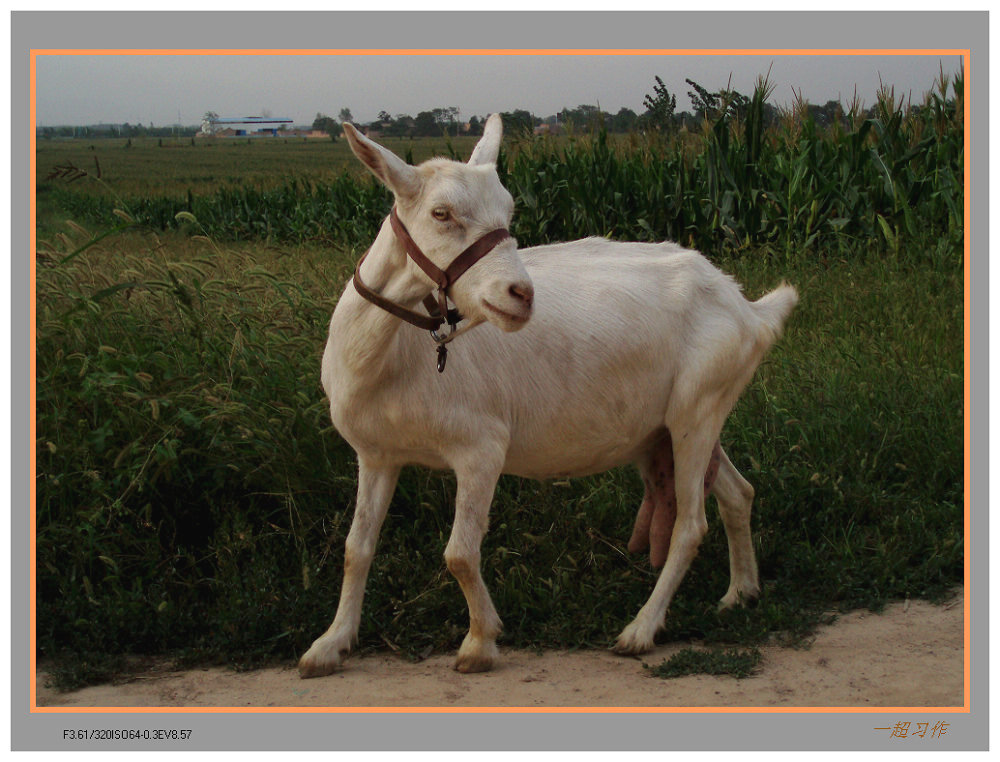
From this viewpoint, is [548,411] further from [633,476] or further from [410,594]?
[633,476]

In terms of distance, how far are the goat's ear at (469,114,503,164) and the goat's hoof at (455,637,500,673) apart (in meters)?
2.08

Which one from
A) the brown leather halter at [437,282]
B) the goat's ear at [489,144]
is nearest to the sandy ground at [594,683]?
the brown leather halter at [437,282]

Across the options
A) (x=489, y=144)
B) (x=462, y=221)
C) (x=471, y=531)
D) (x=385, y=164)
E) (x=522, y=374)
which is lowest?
(x=471, y=531)

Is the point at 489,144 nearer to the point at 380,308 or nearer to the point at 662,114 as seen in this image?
the point at 380,308

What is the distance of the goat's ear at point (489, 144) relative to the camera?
407 centimetres

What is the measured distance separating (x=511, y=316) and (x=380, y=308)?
680 mm

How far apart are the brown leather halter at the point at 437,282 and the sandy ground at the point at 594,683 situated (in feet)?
4.56

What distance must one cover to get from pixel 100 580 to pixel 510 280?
2.97 m

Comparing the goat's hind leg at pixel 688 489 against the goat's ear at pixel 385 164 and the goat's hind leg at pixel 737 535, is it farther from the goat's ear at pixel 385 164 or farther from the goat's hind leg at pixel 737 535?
the goat's ear at pixel 385 164

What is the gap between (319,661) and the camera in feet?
14.4

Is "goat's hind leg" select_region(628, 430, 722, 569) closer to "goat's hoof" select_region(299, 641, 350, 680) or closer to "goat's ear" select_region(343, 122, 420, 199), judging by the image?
"goat's hoof" select_region(299, 641, 350, 680)

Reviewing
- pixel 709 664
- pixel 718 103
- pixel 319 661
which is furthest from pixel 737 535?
pixel 718 103

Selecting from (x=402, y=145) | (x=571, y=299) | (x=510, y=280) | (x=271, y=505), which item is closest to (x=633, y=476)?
(x=571, y=299)

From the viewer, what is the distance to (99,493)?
206 inches
